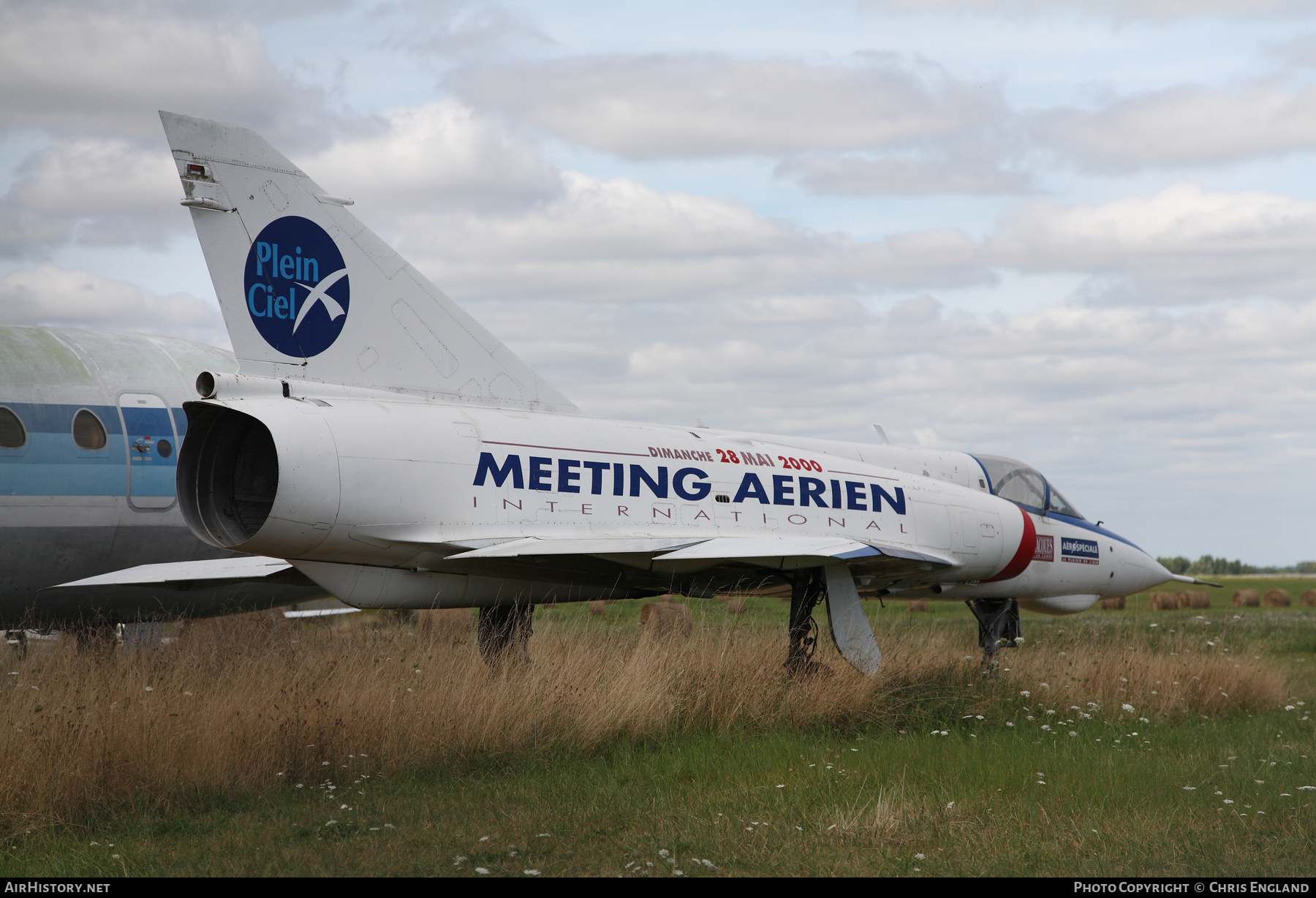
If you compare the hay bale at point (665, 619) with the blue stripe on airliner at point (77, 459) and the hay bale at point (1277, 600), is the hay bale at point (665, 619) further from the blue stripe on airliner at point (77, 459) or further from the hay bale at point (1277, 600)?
the hay bale at point (1277, 600)

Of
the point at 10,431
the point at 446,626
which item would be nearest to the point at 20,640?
the point at 10,431

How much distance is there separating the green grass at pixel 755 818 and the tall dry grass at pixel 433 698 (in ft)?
0.75

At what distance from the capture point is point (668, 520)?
998 cm

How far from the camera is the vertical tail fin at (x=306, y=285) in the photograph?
9.02 m

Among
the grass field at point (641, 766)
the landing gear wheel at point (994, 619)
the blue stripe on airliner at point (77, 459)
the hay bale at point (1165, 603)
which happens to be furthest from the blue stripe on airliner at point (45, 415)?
the hay bale at point (1165, 603)

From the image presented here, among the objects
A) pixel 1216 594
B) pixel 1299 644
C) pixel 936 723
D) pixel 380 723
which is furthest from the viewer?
pixel 1216 594

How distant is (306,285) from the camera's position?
9328 millimetres

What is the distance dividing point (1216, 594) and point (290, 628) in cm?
3842

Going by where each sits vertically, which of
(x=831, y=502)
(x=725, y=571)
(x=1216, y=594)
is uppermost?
(x=831, y=502)

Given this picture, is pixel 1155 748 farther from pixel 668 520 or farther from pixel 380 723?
pixel 380 723

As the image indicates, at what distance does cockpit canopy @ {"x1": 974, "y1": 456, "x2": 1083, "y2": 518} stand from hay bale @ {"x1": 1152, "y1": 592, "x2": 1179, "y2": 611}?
1987 cm

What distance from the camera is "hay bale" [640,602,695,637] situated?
1372cm
